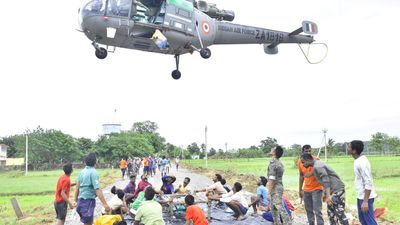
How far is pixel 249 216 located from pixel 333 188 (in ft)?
14.1

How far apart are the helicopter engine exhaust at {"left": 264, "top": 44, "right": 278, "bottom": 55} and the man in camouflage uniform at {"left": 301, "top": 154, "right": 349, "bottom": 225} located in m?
8.56

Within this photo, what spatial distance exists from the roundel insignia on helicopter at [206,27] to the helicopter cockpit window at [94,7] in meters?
3.34

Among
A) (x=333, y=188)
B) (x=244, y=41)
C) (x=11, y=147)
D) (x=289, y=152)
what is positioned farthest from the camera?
(x=289, y=152)

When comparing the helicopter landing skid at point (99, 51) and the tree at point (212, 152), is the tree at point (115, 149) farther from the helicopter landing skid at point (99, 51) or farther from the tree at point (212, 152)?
the helicopter landing skid at point (99, 51)

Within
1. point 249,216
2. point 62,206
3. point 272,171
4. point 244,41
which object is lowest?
point 249,216

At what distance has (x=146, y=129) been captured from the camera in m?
135

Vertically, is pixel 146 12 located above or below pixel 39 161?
above

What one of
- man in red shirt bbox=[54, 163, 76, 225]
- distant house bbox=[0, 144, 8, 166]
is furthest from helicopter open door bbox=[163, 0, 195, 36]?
distant house bbox=[0, 144, 8, 166]

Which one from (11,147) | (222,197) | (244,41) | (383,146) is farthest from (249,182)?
(383,146)

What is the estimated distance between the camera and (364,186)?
6.51 m

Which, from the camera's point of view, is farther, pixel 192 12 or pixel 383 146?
pixel 383 146

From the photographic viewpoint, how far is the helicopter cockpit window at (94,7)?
1153cm

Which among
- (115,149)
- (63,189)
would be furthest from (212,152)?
(63,189)

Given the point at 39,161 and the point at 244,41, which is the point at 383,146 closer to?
the point at 39,161
